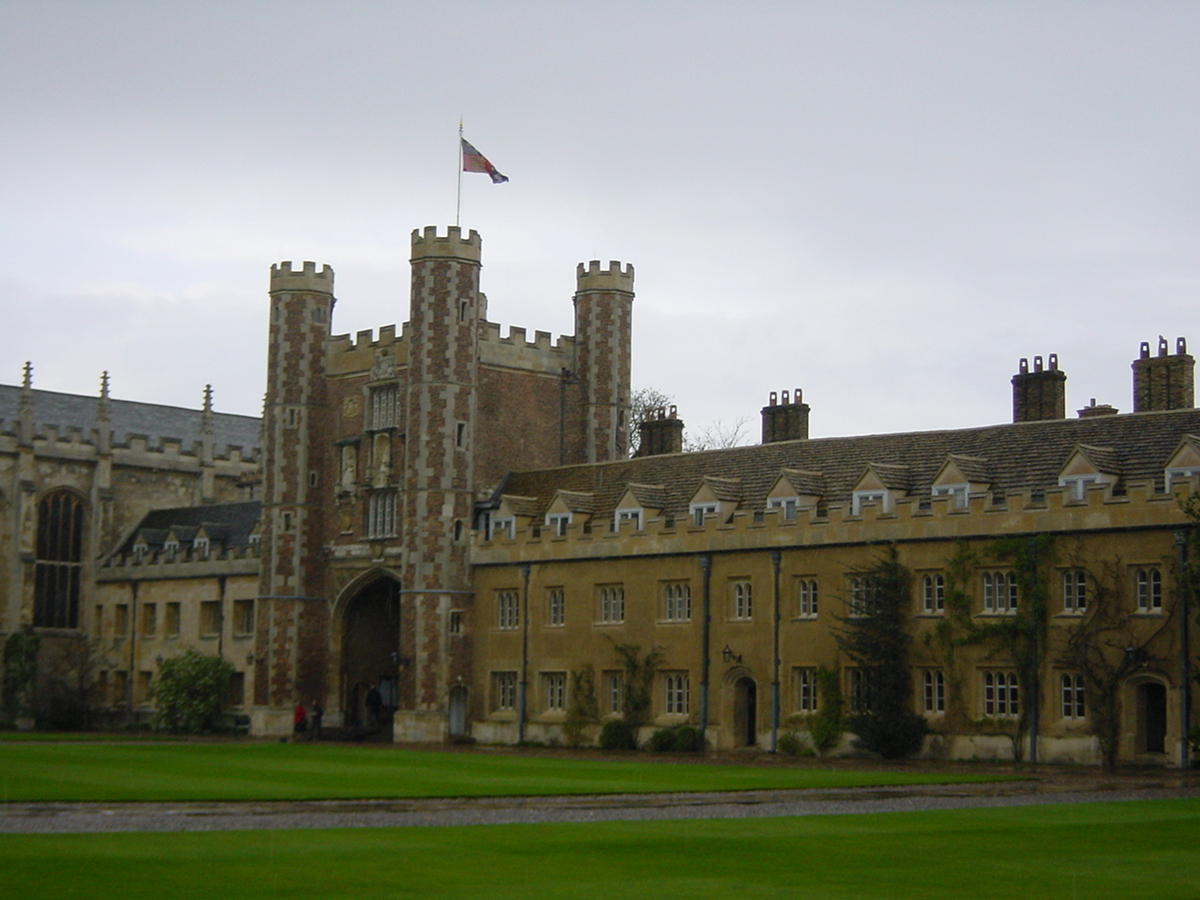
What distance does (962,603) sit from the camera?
38938mm

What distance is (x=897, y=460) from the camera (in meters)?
43.5

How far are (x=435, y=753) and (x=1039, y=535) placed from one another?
14.7 metres

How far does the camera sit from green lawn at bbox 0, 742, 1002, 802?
25.9 metres

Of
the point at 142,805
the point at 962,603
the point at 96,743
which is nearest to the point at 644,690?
the point at 962,603

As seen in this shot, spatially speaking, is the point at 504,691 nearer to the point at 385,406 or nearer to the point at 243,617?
the point at 385,406

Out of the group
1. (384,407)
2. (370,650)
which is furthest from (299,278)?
(370,650)

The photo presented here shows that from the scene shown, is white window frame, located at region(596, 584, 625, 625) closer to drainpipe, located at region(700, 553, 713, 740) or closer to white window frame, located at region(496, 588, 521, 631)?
drainpipe, located at region(700, 553, 713, 740)

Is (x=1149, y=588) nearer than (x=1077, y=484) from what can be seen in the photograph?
Yes

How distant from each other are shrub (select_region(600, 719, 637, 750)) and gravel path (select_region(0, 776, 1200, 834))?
18.1m

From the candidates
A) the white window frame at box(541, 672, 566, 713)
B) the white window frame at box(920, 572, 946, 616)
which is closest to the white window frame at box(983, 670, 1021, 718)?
the white window frame at box(920, 572, 946, 616)

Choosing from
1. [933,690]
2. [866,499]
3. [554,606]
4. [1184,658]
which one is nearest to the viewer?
[1184,658]

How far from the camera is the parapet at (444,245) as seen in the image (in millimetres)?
51375

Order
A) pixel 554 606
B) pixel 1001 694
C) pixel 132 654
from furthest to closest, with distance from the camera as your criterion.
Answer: pixel 132 654, pixel 554 606, pixel 1001 694

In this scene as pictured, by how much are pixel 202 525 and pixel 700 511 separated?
76.8ft
